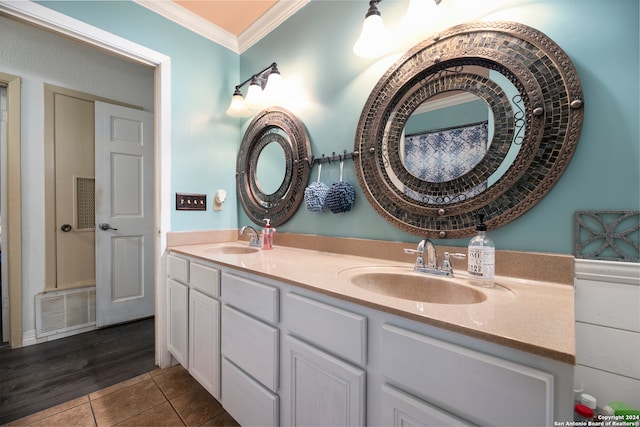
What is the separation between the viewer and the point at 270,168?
1.89 meters

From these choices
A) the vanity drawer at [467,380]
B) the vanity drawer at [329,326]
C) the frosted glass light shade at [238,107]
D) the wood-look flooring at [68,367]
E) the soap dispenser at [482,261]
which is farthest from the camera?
the frosted glass light shade at [238,107]

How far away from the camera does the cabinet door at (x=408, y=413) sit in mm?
→ 581

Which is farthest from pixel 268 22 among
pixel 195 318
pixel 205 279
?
pixel 195 318

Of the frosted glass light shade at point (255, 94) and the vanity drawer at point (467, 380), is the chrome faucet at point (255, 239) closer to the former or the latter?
the frosted glass light shade at point (255, 94)

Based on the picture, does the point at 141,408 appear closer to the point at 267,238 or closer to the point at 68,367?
the point at 68,367

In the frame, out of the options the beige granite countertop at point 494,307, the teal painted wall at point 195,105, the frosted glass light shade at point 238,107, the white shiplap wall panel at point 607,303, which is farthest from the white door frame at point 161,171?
the white shiplap wall panel at point 607,303

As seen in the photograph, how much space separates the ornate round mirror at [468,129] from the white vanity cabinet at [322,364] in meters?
0.60

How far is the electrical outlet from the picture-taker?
73.4 inches

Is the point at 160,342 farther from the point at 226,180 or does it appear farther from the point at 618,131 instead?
the point at 618,131

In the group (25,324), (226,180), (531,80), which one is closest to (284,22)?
(226,180)

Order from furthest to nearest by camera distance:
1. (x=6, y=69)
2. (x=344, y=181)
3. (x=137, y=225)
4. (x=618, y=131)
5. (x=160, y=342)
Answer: (x=137, y=225), (x=6, y=69), (x=160, y=342), (x=344, y=181), (x=618, y=131)

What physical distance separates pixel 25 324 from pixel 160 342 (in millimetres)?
1162

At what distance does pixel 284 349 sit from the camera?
0.96m

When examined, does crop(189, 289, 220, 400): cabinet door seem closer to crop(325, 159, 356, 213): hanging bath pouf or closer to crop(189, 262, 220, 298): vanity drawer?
crop(189, 262, 220, 298): vanity drawer
